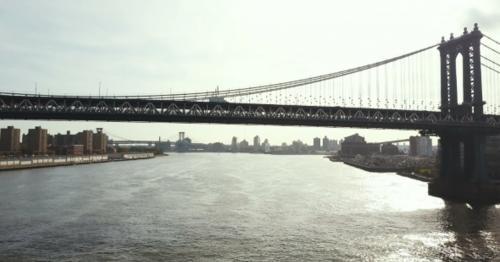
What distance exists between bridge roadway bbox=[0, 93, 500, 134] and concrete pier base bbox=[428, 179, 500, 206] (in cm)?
→ 692

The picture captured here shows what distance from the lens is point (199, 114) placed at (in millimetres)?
49812

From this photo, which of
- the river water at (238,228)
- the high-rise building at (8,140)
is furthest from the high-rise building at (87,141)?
the river water at (238,228)

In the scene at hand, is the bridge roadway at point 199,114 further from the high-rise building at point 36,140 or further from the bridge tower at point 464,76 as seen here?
the high-rise building at point 36,140

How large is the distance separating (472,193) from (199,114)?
3286 centimetres

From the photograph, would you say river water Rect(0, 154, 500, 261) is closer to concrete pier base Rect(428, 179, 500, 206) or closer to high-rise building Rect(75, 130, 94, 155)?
concrete pier base Rect(428, 179, 500, 206)

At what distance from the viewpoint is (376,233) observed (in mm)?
31203

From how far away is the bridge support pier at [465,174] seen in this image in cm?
4847

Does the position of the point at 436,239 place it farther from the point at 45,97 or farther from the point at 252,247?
the point at 45,97

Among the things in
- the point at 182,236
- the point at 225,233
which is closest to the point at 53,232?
the point at 182,236

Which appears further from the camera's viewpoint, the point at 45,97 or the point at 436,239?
the point at 45,97

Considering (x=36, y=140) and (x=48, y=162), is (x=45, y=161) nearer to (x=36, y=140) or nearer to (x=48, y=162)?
(x=48, y=162)

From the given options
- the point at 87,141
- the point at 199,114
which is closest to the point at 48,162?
the point at 87,141

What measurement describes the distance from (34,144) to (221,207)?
383 feet

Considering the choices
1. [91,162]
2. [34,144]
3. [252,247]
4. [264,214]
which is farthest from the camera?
[91,162]
